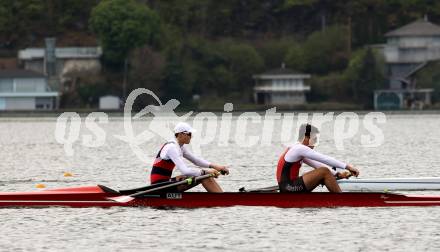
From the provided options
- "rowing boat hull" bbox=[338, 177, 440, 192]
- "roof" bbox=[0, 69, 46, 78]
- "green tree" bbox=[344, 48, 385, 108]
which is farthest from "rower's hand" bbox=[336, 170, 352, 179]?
"roof" bbox=[0, 69, 46, 78]

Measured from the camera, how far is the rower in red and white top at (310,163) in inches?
1233

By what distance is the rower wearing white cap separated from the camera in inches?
1238

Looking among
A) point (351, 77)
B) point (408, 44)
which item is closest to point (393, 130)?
point (351, 77)

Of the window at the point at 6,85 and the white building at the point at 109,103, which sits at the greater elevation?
the window at the point at 6,85

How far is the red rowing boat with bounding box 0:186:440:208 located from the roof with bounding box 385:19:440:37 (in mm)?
135370

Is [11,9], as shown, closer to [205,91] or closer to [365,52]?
[205,91]

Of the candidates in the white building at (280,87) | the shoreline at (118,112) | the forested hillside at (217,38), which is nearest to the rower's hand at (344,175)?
the shoreline at (118,112)

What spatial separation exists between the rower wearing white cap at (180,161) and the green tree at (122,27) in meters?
127

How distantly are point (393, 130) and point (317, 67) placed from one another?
56.1m

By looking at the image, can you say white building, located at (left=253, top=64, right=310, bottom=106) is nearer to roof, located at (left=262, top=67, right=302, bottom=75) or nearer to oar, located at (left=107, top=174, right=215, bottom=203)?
roof, located at (left=262, top=67, right=302, bottom=75)

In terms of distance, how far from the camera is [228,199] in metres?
31.9

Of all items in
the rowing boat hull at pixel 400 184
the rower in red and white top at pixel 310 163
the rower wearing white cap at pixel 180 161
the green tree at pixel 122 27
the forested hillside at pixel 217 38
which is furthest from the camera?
the green tree at pixel 122 27

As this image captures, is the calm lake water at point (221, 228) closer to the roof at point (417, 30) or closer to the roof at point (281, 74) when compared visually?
the roof at point (281, 74)

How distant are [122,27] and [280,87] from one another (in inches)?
824
